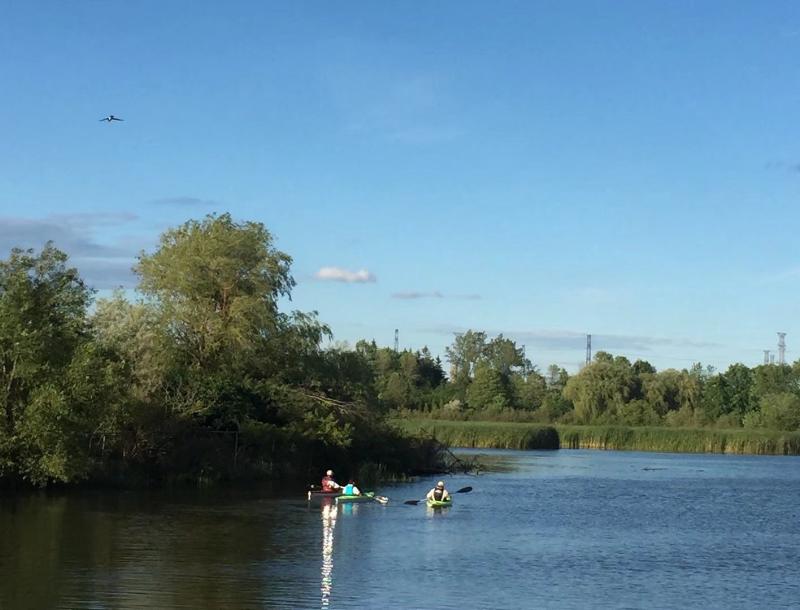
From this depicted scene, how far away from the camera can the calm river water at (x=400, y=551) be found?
22.7 metres

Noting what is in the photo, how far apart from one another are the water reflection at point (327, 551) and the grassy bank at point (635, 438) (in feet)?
157

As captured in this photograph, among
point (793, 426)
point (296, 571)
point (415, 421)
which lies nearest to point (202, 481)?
point (296, 571)

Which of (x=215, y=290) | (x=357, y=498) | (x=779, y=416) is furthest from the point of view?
(x=779, y=416)

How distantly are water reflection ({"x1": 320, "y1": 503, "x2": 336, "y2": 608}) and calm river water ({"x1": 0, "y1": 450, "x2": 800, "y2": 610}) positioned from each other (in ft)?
0.31

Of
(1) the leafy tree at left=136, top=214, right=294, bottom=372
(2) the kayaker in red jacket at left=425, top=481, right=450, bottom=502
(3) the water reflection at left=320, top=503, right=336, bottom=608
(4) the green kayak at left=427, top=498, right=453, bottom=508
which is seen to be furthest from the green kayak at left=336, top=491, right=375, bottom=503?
(1) the leafy tree at left=136, top=214, right=294, bottom=372

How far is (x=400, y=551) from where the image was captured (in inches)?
1172

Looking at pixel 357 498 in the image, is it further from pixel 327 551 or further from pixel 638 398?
pixel 638 398

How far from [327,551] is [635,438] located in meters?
68.1

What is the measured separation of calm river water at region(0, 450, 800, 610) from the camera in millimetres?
22719

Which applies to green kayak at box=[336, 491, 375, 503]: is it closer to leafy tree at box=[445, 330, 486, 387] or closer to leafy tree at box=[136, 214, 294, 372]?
leafy tree at box=[136, 214, 294, 372]

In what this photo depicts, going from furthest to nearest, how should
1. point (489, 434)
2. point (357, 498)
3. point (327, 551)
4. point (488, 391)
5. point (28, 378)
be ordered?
point (488, 391) < point (489, 434) < point (357, 498) < point (28, 378) < point (327, 551)

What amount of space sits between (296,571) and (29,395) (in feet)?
58.7

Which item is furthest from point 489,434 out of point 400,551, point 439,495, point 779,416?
point 400,551

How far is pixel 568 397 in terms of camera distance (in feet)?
422
